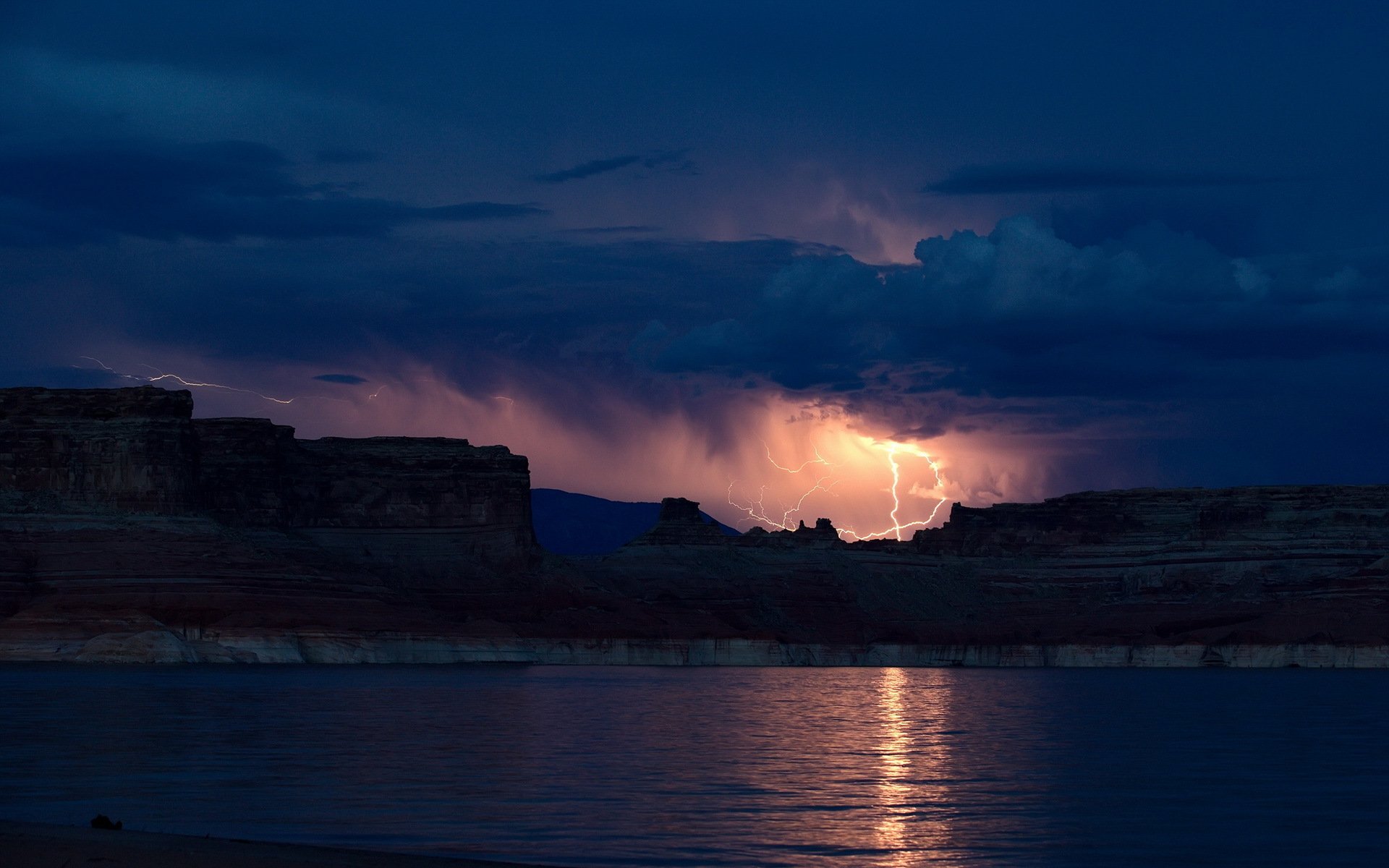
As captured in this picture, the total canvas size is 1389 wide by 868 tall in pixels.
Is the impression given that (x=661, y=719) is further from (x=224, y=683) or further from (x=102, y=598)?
(x=102, y=598)

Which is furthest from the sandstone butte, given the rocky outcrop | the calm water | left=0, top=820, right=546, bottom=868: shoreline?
left=0, top=820, right=546, bottom=868: shoreline

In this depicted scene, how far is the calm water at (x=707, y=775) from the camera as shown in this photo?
3381 centimetres

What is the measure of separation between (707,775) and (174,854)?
Result: 22.7m

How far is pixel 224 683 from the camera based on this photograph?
10544 centimetres

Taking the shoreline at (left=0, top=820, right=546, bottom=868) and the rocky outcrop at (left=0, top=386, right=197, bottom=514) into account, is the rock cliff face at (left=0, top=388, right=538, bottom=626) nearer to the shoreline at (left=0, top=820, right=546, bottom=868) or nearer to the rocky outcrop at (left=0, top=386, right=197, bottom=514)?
the rocky outcrop at (left=0, top=386, right=197, bottom=514)

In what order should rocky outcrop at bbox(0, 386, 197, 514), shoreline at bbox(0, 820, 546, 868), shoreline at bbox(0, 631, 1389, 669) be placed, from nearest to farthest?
shoreline at bbox(0, 820, 546, 868), shoreline at bbox(0, 631, 1389, 669), rocky outcrop at bbox(0, 386, 197, 514)

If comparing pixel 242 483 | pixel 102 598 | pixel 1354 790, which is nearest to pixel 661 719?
pixel 1354 790

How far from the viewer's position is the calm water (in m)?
33.8

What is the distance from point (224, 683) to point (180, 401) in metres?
58.8

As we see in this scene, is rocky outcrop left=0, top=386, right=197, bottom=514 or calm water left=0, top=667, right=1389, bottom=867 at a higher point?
rocky outcrop left=0, top=386, right=197, bottom=514

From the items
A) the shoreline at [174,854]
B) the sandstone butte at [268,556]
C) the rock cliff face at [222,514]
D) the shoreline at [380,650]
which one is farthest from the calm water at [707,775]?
the rock cliff face at [222,514]

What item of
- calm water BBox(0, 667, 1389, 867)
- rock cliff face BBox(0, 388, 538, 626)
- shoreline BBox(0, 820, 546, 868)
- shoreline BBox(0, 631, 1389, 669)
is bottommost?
shoreline BBox(0, 631, 1389, 669)

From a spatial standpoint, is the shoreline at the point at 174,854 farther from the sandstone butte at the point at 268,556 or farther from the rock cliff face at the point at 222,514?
the rock cliff face at the point at 222,514

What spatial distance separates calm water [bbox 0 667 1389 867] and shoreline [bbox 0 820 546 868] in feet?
8.18
